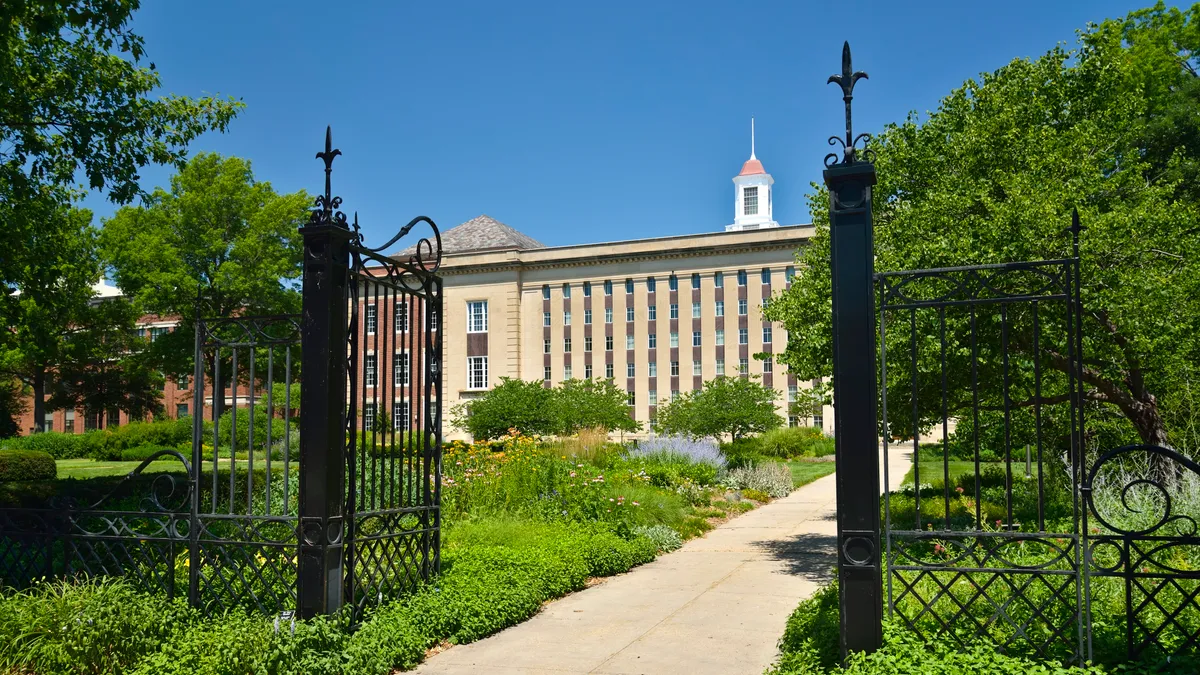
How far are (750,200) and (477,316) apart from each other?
23317 mm

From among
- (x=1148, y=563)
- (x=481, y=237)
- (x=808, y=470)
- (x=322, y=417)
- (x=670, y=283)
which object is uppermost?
(x=481, y=237)

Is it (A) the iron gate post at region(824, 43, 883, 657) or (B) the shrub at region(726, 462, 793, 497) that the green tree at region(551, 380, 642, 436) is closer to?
(B) the shrub at region(726, 462, 793, 497)

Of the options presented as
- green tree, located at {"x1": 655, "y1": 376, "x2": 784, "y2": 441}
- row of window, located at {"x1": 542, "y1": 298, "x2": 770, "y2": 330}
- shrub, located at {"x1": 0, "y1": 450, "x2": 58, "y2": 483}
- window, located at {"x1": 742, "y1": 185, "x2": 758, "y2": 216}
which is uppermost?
window, located at {"x1": 742, "y1": 185, "x2": 758, "y2": 216}

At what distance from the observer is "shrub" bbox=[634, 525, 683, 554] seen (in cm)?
1273

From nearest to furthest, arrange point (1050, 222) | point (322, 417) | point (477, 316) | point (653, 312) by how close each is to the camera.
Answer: point (322, 417) → point (1050, 222) → point (653, 312) → point (477, 316)

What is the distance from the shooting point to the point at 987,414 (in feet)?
45.1

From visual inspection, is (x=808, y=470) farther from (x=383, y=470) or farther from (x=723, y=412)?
(x=383, y=470)

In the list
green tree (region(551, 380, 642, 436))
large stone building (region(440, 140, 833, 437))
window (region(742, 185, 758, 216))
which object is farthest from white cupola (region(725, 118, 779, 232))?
green tree (region(551, 380, 642, 436))

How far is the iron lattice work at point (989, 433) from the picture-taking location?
17.4 ft

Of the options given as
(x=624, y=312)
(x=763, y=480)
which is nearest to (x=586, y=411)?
(x=763, y=480)

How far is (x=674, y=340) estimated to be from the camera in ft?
177

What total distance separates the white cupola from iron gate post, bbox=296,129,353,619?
204 ft

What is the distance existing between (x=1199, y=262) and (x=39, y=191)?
47.8 feet

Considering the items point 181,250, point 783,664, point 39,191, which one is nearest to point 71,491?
point 39,191
